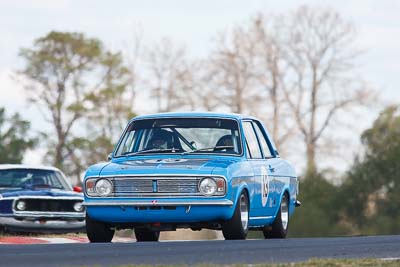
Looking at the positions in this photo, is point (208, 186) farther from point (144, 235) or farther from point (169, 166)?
point (144, 235)

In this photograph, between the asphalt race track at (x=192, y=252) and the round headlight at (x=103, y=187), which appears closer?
the asphalt race track at (x=192, y=252)

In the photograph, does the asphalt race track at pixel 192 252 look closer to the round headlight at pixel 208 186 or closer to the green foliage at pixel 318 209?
the round headlight at pixel 208 186

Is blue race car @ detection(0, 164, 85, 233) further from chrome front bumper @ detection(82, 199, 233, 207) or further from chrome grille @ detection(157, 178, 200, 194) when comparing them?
chrome grille @ detection(157, 178, 200, 194)

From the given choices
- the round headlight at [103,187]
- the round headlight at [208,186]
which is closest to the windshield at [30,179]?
the round headlight at [103,187]

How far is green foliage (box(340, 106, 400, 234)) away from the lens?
50.9m

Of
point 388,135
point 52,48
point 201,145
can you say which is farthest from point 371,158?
point 201,145

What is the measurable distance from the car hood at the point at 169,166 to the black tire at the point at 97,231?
0.62 m

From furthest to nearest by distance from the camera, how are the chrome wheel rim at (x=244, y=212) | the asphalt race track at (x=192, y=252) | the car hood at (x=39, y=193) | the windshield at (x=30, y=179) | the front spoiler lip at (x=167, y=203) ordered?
the windshield at (x=30, y=179), the car hood at (x=39, y=193), the chrome wheel rim at (x=244, y=212), the front spoiler lip at (x=167, y=203), the asphalt race track at (x=192, y=252)

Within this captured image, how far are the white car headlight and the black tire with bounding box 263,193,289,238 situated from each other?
9.00ft

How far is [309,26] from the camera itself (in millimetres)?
70875

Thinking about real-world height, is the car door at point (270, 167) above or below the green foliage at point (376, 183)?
above

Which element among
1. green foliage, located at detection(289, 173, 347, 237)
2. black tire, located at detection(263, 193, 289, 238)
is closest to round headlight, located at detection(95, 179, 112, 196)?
black tire, located at detection(263, 193, 289, 238)

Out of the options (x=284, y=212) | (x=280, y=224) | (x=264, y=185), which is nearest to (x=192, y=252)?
(x=264, y=185)

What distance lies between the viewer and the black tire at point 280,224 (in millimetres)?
17969
